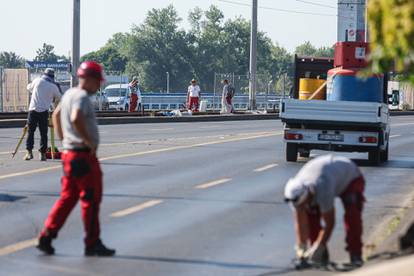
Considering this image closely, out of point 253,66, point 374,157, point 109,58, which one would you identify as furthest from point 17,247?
point 109,58

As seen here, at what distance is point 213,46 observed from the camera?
16312 centimetres

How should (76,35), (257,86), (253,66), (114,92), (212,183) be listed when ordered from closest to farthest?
1. (212,183)
2. (76,35)
3. (253,66)
4. (114,92)
5. (257,86)

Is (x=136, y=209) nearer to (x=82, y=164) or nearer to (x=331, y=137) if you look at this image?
(x=82, y=164)

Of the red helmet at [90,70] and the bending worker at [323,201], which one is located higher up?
the red helmet at [90,70]

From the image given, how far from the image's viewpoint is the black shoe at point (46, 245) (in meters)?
10.4

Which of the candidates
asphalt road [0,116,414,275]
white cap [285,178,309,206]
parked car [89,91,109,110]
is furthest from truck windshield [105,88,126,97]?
white cap [285,178,309,206]

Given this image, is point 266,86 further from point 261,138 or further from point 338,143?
point 338,143

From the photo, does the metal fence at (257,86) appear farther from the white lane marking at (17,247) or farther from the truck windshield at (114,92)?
the white lane marking at (17,247)

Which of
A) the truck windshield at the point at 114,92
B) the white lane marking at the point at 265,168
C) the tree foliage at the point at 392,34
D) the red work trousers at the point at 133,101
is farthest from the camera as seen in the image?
the truck windshield at the point at 114,92

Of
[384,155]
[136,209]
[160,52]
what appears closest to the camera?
[136,209]

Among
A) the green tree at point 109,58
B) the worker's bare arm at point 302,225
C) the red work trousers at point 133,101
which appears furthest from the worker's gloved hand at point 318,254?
the green tree at point 109,58

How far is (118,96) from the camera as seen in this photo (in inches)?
2736

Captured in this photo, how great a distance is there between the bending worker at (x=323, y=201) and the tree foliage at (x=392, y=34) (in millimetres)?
1760

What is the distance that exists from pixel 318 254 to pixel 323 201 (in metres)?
0.60
